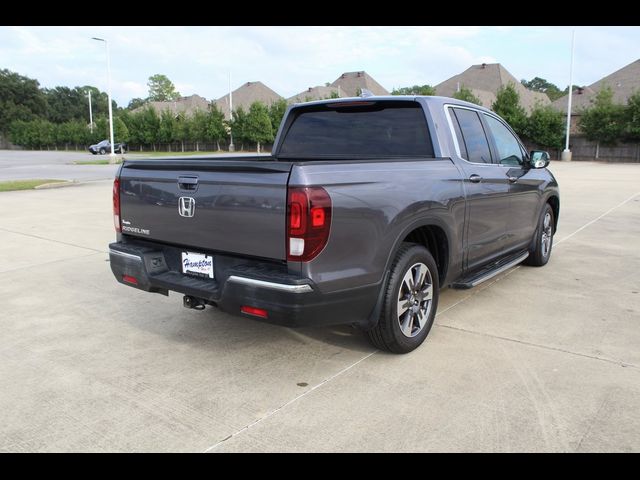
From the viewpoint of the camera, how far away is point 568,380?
352 centimetres

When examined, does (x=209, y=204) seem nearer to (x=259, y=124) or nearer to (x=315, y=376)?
(x=315, y=376)

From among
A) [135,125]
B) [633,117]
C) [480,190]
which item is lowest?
[480,190]

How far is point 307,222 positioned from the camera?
10.0 feet

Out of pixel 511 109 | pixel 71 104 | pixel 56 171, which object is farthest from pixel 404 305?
pixel 71 104

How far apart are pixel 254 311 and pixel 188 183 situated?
1017 mm

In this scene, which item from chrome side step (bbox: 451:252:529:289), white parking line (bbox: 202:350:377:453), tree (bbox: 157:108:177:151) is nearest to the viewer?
white parking line (bbox: 202:350:377:453)

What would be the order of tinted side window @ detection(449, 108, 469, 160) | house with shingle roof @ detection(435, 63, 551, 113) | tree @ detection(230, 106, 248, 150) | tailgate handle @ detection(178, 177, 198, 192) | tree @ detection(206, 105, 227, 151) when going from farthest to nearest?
house with shingle roof @ detection(435, 63, 551, 113)
tree @ detection(206, 105, 227, 151)
tree @ detection(230, 106, 248, 150)
tinted side window @ detection(449, 108, 469, 160)
tailgate handle @ detection(178, 177, 198, 192)

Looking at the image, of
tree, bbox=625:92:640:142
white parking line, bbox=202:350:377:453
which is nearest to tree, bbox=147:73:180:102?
tree, bbox=625:92:640:142

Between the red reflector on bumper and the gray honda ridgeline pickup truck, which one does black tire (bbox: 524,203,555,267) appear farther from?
the red reflector on bumper

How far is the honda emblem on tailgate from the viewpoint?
11.8ft

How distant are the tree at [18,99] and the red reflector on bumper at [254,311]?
110m

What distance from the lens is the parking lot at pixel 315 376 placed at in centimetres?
287

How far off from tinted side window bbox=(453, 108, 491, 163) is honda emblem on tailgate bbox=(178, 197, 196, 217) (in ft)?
8.19
